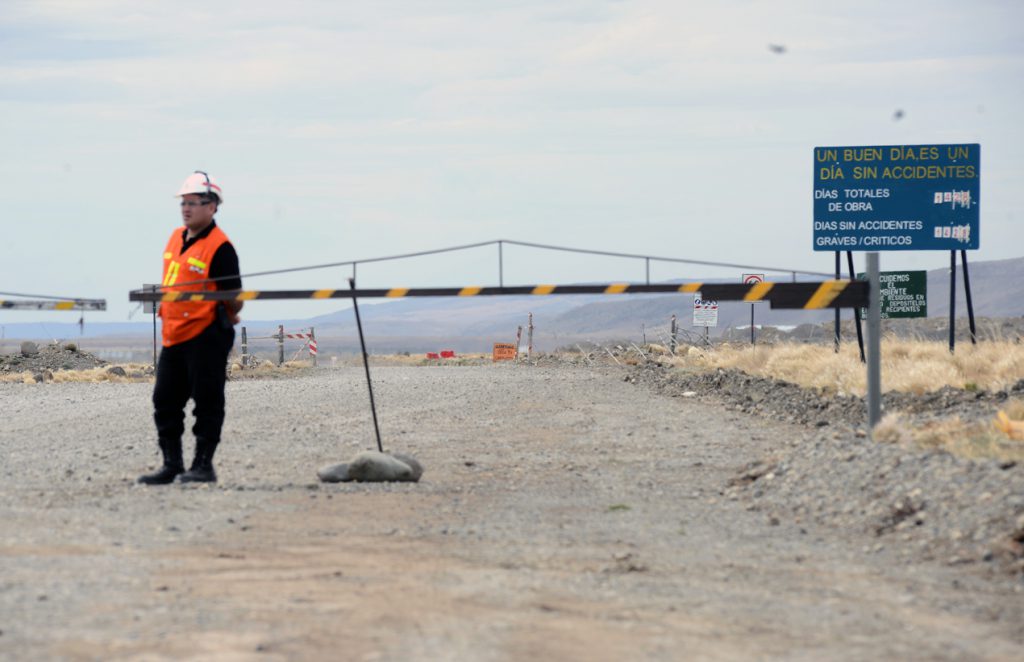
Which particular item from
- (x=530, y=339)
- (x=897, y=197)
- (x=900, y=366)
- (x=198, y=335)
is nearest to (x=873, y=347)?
(x=198, y=335)

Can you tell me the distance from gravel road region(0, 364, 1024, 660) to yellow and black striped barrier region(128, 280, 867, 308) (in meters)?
1.14

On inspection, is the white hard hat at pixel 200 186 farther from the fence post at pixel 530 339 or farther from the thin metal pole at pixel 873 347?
the fence post at pixel 530 339

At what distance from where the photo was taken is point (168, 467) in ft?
34.7

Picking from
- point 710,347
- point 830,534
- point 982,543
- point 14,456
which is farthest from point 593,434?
point 710,347

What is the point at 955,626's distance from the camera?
588 cm

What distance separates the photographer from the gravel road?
18.1 ft

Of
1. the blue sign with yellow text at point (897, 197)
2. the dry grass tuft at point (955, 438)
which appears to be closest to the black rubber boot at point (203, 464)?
the dry grass tuft at point (955, 438)

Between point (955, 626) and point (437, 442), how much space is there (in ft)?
29.5

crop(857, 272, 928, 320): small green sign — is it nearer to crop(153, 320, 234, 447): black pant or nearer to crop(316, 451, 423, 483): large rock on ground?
crop(316, 451, 423, 483): large rock on ground

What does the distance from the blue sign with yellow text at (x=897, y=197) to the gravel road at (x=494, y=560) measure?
6.30 metres

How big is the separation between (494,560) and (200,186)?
4.41 m

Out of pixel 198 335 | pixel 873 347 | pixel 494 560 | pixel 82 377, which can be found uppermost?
pixel 198 335

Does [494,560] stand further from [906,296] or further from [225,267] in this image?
[906,296]

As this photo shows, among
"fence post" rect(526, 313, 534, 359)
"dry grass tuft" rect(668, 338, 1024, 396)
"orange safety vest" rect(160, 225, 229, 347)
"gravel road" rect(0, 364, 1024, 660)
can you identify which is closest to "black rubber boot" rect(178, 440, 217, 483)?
"gravel road" rect(0, 364, 1024, 660)
